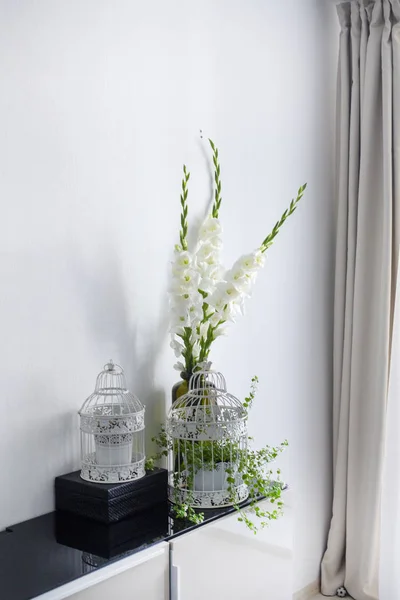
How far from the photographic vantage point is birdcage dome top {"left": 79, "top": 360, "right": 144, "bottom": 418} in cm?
184

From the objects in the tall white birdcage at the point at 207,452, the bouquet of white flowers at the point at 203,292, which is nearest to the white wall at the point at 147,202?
the bouquet of white flowers at the point at 203,292

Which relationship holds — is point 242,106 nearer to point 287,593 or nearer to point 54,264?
point 54,264

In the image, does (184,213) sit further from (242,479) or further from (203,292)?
(242,479)

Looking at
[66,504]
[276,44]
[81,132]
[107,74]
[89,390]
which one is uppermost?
[276,44]

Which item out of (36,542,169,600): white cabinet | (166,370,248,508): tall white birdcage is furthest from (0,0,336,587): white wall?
(36,542,169,600): white cabinet

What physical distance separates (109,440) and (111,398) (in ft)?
0.61

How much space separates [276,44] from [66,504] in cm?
165

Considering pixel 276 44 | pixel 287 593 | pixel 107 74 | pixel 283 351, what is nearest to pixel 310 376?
pixel 283 351

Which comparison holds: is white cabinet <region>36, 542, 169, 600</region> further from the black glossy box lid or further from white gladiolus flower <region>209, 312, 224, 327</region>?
white gladiolus flower <region>209, 312, 224, 327</region>

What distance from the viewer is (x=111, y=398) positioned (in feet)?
6.39

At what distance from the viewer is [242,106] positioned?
240cm

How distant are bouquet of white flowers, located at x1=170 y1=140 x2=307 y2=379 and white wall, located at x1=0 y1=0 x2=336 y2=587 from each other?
113 mm

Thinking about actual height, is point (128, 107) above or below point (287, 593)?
above

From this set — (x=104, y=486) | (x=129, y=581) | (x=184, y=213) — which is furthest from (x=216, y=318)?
(x=129, y=581)
